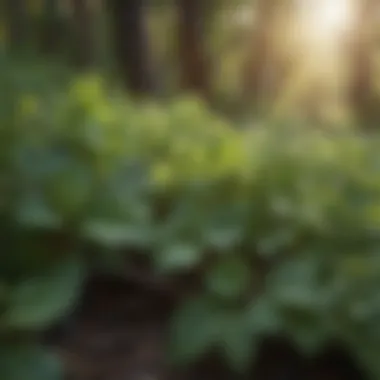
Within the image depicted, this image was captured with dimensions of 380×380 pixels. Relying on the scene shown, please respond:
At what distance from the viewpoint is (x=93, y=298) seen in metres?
2.13

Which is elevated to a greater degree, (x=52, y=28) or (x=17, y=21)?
(x=17, y=21)

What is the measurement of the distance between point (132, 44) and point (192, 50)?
1.92 meters

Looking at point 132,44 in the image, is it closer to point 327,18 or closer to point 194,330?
point 327,18

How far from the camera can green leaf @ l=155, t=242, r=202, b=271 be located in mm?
2027

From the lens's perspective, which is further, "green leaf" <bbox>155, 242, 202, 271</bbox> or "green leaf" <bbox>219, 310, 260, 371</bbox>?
"green leaf" <bbox>155, 242, 202, 271</bbox>

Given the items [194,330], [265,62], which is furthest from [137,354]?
[265,62]

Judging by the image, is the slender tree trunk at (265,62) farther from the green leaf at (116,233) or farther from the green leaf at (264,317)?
the green leaf at (264,317)

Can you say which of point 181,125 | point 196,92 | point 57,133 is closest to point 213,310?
point 57,133

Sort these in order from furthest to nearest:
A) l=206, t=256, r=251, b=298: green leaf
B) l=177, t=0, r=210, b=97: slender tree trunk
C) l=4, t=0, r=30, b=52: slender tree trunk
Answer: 1. l=4, t=0, r=30, b=52: slender tree trunk
2. l=177, t=0, r=210, b=97: slender tree trunk
3. l=206, t=256, r=251, b=298: green leaf

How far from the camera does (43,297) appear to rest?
1.91 meters

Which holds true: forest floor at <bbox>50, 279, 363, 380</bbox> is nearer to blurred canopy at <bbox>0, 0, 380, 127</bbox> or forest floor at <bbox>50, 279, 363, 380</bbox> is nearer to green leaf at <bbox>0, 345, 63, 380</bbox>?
green leaf at <bbox>0, 345, 63, 380</bbox>

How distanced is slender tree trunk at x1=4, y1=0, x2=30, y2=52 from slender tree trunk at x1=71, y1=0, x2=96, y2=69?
1.79 ft

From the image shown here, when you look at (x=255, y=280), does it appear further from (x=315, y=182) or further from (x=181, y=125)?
(x=181, y=125)

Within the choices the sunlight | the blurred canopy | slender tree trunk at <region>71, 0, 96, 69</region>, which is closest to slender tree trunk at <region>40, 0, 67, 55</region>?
the blurred canopy
